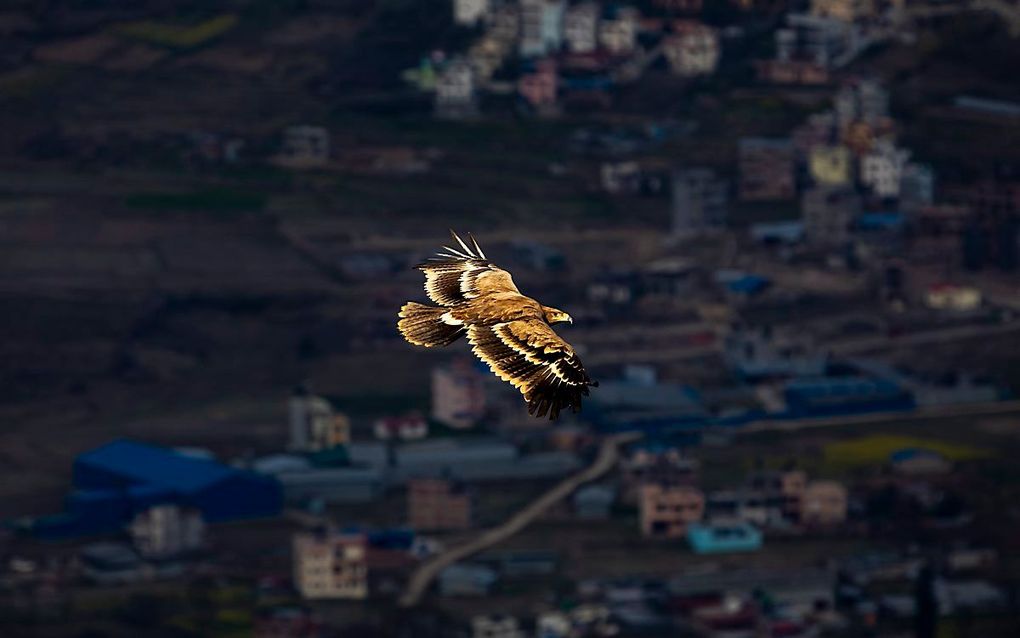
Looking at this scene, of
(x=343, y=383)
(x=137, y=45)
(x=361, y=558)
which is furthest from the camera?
(x=137, y=45)

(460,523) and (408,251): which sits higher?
(408,251)

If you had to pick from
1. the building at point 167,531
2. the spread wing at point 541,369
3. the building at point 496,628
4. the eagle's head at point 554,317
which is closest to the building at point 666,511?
the building at point 496,628

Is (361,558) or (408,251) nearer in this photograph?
(361,558)

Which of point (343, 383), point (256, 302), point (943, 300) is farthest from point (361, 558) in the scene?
point (943, 300)

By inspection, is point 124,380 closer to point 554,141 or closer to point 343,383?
point 343,383

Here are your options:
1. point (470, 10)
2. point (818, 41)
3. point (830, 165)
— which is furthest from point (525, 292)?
point (470, 10)

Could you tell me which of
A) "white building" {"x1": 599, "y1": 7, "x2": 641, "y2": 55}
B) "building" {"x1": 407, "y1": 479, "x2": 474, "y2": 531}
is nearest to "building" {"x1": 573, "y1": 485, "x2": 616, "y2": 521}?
"building" {"x1": 407, "y1": 479, "x2": 474, "y2": 531}

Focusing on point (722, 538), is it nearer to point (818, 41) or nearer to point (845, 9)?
point (818, 41)

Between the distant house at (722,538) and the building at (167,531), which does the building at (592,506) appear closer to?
the distant house at (722,538)
